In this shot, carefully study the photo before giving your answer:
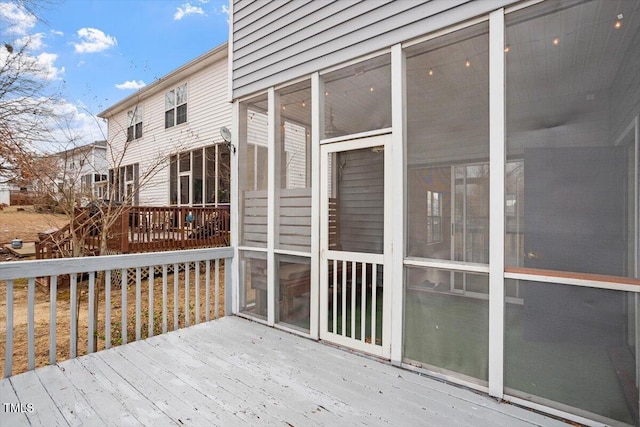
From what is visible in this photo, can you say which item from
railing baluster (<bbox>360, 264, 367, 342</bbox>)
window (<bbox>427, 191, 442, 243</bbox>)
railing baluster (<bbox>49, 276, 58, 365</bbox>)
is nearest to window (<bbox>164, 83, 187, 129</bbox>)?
railing baluster (<bbox>49, 276, 58, 365</bbox>)

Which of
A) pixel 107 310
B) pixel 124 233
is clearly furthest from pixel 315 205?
pixel 124 233

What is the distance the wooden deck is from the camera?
78.6 inches

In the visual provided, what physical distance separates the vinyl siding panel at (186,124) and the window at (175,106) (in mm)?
172

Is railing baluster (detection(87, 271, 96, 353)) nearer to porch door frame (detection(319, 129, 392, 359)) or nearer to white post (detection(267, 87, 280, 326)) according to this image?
white post (detection(267, 87, 280, 326))

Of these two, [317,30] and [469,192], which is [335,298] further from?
[317,30]

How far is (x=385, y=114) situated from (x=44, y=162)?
6077mm

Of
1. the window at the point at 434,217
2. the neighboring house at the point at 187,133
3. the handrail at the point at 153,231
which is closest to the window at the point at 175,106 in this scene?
the neighboring house at the point at 187,133

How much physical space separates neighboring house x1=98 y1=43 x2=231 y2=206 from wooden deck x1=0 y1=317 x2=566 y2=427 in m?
6.28

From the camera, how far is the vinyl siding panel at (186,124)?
9023 millimetres

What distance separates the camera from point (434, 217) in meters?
2.49

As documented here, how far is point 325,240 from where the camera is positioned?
10.5 ft

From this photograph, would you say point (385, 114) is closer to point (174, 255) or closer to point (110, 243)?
point (174, 255)

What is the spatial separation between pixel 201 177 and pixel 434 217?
28.5 ft

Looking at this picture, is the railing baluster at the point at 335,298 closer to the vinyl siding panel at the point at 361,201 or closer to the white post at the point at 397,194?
the vinyl siding panel at the point at 361,201
